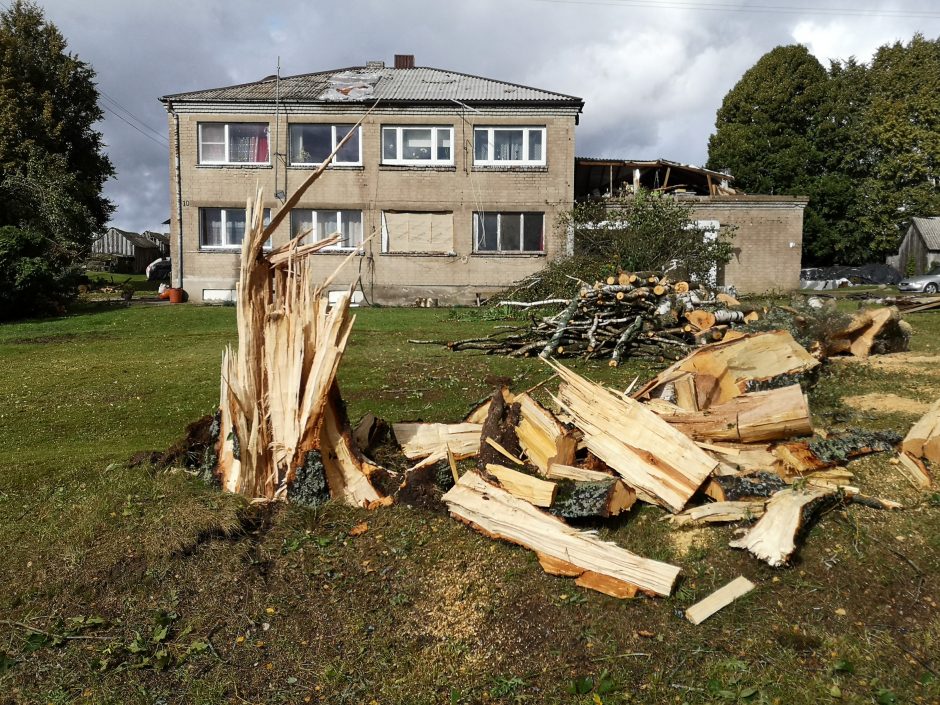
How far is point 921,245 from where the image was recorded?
145 feet

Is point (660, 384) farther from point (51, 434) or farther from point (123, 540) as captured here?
point (51, 434)

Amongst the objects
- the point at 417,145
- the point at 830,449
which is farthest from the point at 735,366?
the point at 417,145

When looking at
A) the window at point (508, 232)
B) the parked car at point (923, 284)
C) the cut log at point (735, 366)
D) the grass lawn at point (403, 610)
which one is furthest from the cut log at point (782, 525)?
the parked car at point (923, 284)

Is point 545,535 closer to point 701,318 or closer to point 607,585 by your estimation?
point 607,585

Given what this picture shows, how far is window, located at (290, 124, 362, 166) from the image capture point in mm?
25891

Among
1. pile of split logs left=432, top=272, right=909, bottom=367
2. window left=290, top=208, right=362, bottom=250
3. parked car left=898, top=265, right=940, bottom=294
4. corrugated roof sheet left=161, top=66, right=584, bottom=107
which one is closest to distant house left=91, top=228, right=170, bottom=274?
corrugated roof sheet left=161, top=66, right=584, bottom=107

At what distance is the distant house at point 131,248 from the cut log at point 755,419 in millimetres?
55894

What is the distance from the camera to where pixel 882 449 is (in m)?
5.73

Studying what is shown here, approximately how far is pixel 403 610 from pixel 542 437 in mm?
1749

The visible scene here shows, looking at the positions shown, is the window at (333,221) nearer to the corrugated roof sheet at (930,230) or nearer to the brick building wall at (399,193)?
the brick building wall at (399,193)

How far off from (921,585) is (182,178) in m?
26.2

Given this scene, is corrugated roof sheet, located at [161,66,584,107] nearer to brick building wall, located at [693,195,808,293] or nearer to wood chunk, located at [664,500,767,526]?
brick building wall, located at [693,195,808,293]

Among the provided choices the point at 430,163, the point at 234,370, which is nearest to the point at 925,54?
the point at 430,163

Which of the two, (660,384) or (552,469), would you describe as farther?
(660,384)
